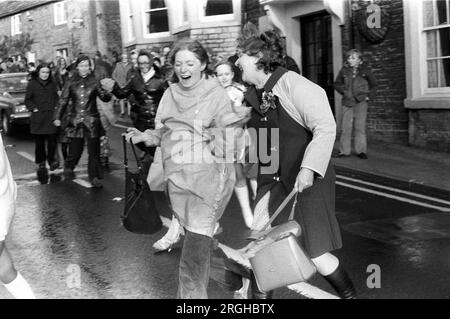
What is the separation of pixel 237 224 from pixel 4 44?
1044 inches

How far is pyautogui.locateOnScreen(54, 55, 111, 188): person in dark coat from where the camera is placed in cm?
934

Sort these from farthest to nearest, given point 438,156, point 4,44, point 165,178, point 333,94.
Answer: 1. point 4,44
2. point 333,94
3. point 438,156
4. point 165,178

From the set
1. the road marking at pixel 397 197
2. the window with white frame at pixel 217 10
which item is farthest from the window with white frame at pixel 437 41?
the window with white frame at pixel 217 10

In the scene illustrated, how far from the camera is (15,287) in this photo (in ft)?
13.6

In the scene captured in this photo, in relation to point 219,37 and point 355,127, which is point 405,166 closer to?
point 355,127

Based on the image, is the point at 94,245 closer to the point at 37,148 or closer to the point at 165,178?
the point at 165,178

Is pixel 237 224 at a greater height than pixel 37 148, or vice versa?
pixel 37 148

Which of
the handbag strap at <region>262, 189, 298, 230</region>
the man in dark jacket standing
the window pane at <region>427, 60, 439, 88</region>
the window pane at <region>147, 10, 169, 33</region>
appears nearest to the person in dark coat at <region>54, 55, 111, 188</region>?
the man in dark jacket standing

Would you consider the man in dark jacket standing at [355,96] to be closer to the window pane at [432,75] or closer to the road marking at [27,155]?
the window pane at [432,75]

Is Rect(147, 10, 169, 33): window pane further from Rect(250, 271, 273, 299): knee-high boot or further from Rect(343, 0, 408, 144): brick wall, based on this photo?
Rect(250, 271, 273, 299): knee-high boot

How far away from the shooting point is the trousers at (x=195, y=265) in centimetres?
402

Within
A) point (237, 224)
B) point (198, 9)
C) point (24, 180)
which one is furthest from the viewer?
point (198, 9)
